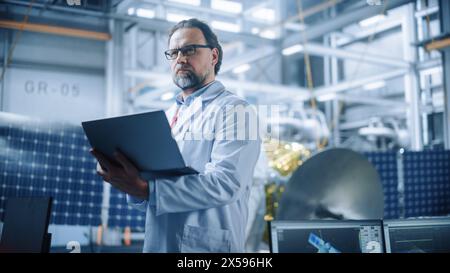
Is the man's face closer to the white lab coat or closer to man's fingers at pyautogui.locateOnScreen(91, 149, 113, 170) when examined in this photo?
the white lab coat

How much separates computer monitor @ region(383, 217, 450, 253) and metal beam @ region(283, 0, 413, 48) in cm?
216

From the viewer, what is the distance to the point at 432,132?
14.7ft

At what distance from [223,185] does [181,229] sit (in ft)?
0.71

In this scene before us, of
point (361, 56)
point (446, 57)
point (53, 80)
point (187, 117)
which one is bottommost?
point (187, 117)

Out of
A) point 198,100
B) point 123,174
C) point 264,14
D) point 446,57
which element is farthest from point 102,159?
point 264,14

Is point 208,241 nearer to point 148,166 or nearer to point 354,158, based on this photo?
point 148,166

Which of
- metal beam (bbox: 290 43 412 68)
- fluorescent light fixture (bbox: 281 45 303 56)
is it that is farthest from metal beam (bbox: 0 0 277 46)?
metal beam (bbox: 290 43 412 68)

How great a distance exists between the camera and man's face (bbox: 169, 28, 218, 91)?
1.55 metres

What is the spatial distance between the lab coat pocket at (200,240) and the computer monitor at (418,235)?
1.81ft

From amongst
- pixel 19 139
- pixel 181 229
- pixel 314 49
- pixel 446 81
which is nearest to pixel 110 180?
pixel 181 229

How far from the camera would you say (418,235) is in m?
1.56

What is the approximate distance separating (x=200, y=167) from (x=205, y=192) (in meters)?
0.17

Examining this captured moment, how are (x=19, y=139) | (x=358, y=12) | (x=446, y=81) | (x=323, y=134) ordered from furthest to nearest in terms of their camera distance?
(x=323, y=134), (x=358, y=12), (x=446, y=81), (x=19, y=139)

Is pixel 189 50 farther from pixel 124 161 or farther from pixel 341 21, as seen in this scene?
pixel 341 21
